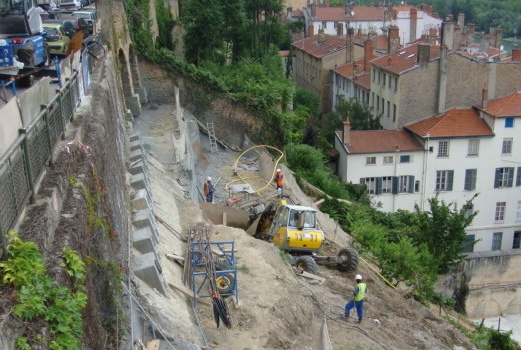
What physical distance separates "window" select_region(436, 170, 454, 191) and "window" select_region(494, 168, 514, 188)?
2830 millimetres

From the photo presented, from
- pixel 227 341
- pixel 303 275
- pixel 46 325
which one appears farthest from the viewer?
pixel 303 275

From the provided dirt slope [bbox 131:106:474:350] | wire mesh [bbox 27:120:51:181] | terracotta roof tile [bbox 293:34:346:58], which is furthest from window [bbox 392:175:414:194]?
wire mesh [bbox 27:120:51:181]

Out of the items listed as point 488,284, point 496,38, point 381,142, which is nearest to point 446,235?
point 488,284

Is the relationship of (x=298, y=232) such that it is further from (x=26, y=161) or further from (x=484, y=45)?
(x=484, y=45)

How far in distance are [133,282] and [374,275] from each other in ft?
45.2

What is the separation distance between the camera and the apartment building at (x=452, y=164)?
38625mm

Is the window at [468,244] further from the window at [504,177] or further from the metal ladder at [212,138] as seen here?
the metal ladder at [212,138]

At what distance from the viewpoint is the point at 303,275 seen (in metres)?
18.3

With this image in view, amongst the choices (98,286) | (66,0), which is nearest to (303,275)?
(98,286)

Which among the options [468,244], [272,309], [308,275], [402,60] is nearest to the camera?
[272,309]

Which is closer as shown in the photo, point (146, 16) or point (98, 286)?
point (98, 286)

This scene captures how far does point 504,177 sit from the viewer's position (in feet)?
129

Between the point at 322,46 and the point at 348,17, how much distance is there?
2795cm

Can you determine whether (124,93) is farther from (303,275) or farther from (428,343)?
(428,343)
